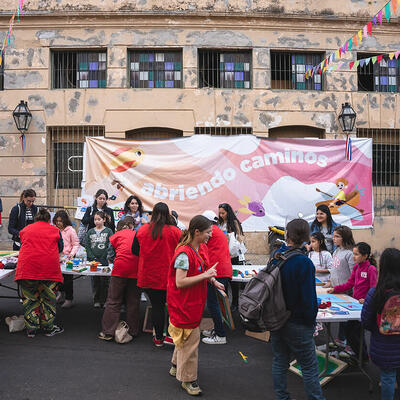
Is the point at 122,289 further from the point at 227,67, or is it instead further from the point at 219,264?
the point at 227,67

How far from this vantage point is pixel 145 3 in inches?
432

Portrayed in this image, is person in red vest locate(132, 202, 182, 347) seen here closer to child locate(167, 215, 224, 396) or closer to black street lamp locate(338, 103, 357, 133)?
child locate(167, 215, 224, 396)

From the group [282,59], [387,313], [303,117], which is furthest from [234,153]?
[387,313]

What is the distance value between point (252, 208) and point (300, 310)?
6294 mm

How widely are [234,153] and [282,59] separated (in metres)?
4.22

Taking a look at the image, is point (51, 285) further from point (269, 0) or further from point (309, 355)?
point (269, 0)

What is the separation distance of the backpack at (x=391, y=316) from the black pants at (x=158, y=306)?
2549 millimetres

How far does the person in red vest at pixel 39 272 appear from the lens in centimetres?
515

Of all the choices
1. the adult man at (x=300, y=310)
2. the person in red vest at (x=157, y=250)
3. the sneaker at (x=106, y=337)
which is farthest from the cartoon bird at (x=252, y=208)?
the adult man at (x=300, y=310)

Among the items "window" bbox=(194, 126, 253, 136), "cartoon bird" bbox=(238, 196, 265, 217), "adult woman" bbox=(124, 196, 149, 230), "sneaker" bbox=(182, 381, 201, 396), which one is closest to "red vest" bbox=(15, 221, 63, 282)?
"adult woman" bbox=(124, 196, 149, 230)

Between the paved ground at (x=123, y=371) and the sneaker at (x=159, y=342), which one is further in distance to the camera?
the sneaker at (x=159, y=342)

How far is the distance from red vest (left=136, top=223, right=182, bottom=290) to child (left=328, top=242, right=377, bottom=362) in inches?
85.0

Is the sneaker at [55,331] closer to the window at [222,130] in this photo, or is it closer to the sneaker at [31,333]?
the sneaker at [31,333]

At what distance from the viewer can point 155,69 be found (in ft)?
37.0
